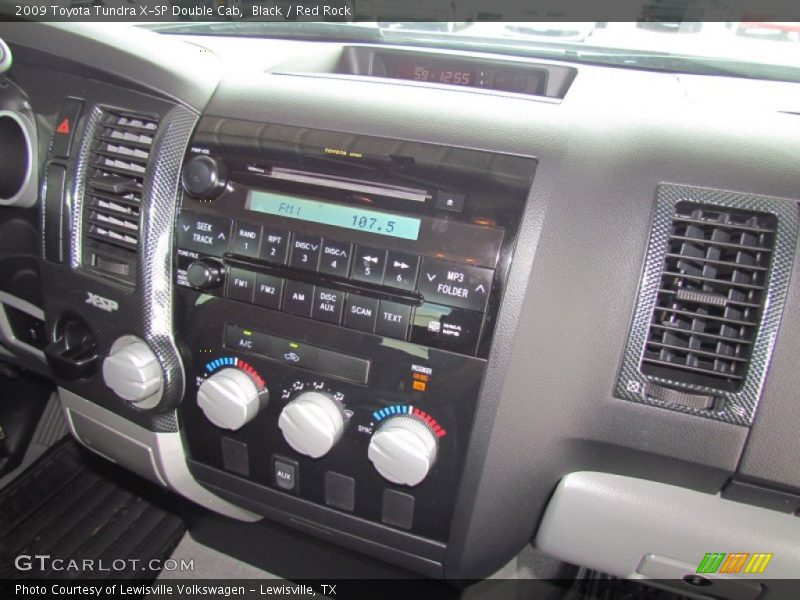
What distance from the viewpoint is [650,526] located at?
0.79 m

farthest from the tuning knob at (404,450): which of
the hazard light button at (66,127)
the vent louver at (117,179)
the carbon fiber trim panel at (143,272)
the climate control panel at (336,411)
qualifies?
the hazard light button at (66,127)

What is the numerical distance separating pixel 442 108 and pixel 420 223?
0.17 m

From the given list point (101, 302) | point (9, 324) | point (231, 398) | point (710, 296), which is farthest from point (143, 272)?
point (710, 296)

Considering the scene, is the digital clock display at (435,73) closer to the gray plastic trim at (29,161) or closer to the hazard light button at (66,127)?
the hazard light button at (66,127)

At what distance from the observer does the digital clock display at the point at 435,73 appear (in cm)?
95

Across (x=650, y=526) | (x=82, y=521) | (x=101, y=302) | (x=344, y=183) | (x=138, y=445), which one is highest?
(x=344, y=183)

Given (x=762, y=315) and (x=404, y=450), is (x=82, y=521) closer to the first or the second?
(x=404, y=450)

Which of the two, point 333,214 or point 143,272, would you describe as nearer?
point 333,214

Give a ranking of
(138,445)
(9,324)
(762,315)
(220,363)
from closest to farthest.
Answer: (762,315) < (220,363) < (138,445) < (9,324)

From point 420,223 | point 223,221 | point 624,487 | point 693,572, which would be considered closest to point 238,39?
point 223,221

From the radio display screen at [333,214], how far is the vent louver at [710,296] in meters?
0.32

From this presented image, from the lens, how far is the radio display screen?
752 millimetres

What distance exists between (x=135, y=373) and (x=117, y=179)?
31cm

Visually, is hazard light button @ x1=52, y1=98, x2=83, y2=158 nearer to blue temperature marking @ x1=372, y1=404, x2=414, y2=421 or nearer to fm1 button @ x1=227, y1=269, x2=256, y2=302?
fm1 button @ x1=227, y1=269, x2=256, y2=302
